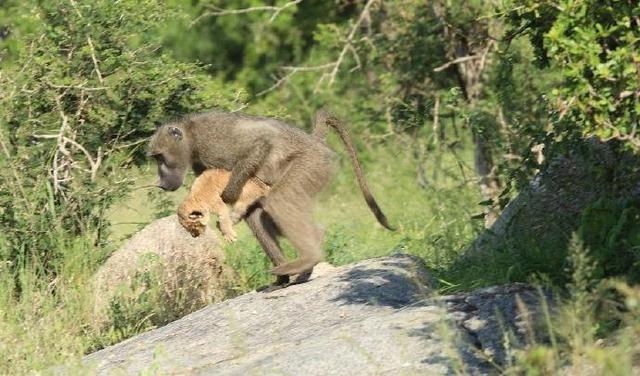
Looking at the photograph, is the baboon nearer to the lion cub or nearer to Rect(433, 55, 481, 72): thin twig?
the lion cub

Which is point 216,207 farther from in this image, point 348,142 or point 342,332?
point 342,332

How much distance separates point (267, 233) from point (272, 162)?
1.63ft

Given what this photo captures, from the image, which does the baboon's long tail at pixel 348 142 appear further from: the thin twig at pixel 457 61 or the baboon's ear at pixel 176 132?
the thin twig at pixel 457 61

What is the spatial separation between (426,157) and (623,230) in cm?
585

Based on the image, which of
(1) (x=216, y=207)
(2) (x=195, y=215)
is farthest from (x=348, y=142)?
(2) (x=195, y=215)

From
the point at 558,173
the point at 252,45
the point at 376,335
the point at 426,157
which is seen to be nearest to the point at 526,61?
the point at 426,157

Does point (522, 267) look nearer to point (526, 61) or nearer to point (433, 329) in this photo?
point (433, 329)

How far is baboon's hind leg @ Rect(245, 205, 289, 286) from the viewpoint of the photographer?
869 centimetres

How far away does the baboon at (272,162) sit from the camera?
8508 millimetres

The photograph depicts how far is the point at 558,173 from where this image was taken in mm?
8312

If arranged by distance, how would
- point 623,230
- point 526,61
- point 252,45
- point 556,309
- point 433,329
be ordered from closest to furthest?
point 556,309 < point 433,329 < point 623,230 < point 526,61 < point 252,45

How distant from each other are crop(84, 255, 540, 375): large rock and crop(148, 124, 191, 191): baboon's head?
1.44 meters

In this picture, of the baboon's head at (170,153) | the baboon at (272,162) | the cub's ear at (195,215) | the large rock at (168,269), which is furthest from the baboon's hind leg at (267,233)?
the large rock at (168,269)

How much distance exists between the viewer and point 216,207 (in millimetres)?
8789
